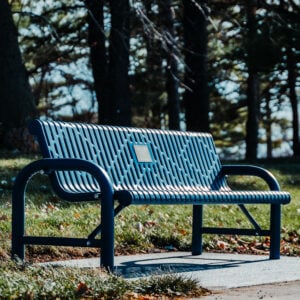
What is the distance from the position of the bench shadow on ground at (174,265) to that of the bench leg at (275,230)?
Result: 20 centimetres

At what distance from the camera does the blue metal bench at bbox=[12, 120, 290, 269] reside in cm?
582

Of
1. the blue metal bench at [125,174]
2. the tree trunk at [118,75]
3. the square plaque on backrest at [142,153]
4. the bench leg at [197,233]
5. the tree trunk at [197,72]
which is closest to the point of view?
Result: the blue metal bench at [125,174]

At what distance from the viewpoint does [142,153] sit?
288 inches

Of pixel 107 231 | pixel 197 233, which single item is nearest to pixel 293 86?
pixel 197 233

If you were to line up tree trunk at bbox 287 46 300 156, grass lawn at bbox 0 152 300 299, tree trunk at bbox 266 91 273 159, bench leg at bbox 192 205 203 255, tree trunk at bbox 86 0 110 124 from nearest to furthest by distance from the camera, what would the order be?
grass lawn at bbox 0 152 300 299 < bench leg at bbox 192 205 203 255 < tree trunk at bbox 86 0 110 124 < tree trunk at bbox 287 46 300 156 < tree trunk at bbox 266 91 273 159

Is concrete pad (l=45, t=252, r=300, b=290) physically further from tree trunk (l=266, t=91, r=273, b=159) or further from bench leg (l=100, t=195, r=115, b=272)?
tree trunk (l=266, t=91, r=273, b=159)

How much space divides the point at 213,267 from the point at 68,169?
1.69 meters

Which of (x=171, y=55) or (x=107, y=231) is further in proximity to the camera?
(x=171, y=55)

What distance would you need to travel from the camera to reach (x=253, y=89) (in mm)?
28234

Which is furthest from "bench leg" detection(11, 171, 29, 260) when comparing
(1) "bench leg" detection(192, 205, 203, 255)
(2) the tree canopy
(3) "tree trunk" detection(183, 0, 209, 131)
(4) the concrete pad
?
(3) "tree trunk" detection(183, 0, 209, 131)

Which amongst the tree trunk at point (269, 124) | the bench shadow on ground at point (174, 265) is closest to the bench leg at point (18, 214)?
the bench shadow on ground at point (174, 265)

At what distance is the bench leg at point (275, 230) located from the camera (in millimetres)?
7645

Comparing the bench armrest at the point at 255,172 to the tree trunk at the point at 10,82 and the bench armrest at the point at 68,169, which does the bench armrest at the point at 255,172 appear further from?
the tree trunk at the point at 10,82

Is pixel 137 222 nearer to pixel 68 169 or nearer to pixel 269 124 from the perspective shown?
pixel 68 169
